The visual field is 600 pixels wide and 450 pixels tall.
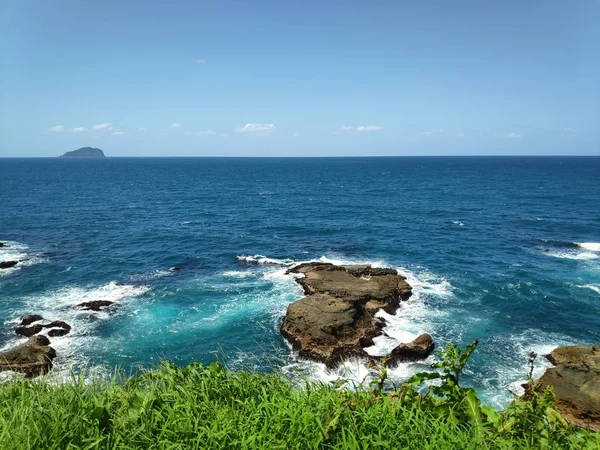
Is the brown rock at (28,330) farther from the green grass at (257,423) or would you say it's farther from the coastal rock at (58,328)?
the green grass at (257,423)

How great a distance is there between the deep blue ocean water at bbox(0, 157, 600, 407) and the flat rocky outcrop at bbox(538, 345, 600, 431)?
237 cm

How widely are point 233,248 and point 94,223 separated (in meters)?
30.8

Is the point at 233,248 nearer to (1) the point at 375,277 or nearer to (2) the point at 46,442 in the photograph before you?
(1) the point at 375,277

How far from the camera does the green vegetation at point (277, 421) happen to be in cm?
647

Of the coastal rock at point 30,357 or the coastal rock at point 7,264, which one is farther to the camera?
the coastal rock at point 7,264

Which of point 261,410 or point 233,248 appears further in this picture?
point 233,248

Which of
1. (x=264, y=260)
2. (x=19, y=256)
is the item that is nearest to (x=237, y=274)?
(x=264, y=260)

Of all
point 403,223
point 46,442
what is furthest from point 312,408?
point 403,223

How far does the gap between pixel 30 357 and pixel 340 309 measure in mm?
22949

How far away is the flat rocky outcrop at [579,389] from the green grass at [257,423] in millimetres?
17455

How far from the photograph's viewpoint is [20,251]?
49.0 m

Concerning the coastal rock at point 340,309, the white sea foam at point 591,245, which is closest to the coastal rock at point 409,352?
the coastal rock at point 340,309

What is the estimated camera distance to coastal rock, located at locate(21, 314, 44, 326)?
30.6 metres

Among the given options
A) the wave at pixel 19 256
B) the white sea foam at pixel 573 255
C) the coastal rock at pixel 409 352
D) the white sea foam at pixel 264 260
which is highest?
the wave at pixel 19 256
